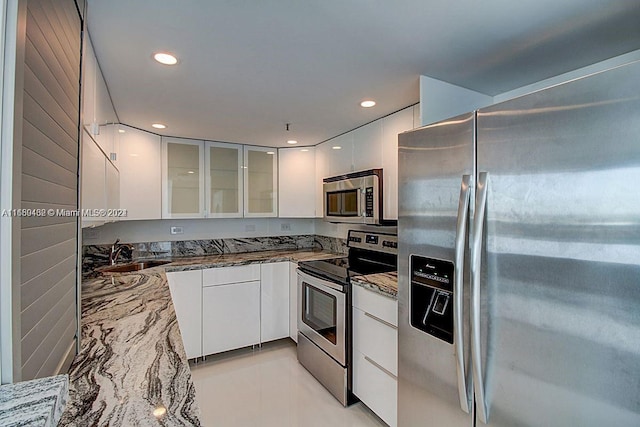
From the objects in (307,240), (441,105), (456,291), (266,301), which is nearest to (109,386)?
(456,291)

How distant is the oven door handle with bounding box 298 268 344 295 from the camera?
7.59 feet

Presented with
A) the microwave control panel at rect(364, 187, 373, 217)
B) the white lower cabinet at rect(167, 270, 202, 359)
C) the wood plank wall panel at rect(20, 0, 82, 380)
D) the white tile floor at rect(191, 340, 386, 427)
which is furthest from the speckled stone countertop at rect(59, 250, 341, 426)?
the microwave control panel at rect(364, 187, 373, 217)

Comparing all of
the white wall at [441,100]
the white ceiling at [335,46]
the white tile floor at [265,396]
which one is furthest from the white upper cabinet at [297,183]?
the white wall at [441,100]

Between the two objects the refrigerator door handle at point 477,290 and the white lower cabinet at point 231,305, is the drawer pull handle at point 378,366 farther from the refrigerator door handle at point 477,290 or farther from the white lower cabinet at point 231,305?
the white lower cabinet at point 231,305

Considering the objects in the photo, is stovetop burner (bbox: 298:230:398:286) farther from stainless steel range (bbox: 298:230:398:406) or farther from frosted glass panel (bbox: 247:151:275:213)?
frosted glass panel (bbox: 247:151:275:213)

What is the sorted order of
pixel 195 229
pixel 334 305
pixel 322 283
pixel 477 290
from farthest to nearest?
pixel 195 229 < pixel 322 283 < pixel 334 305 < pixel 477 290

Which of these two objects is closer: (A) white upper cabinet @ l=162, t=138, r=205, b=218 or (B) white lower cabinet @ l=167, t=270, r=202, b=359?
(B) white lower cabinet @ l=167, t=270, r=202, b=359

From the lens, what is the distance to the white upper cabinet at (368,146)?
2602 millimetres

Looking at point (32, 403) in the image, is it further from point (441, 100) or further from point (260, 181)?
point (260, 181)

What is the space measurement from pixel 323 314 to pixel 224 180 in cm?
182

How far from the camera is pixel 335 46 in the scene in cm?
149

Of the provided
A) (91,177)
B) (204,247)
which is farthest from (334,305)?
(204,247)

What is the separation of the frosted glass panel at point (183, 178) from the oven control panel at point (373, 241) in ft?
5.44

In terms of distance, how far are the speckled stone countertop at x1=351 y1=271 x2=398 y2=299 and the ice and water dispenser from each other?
0.81ft
